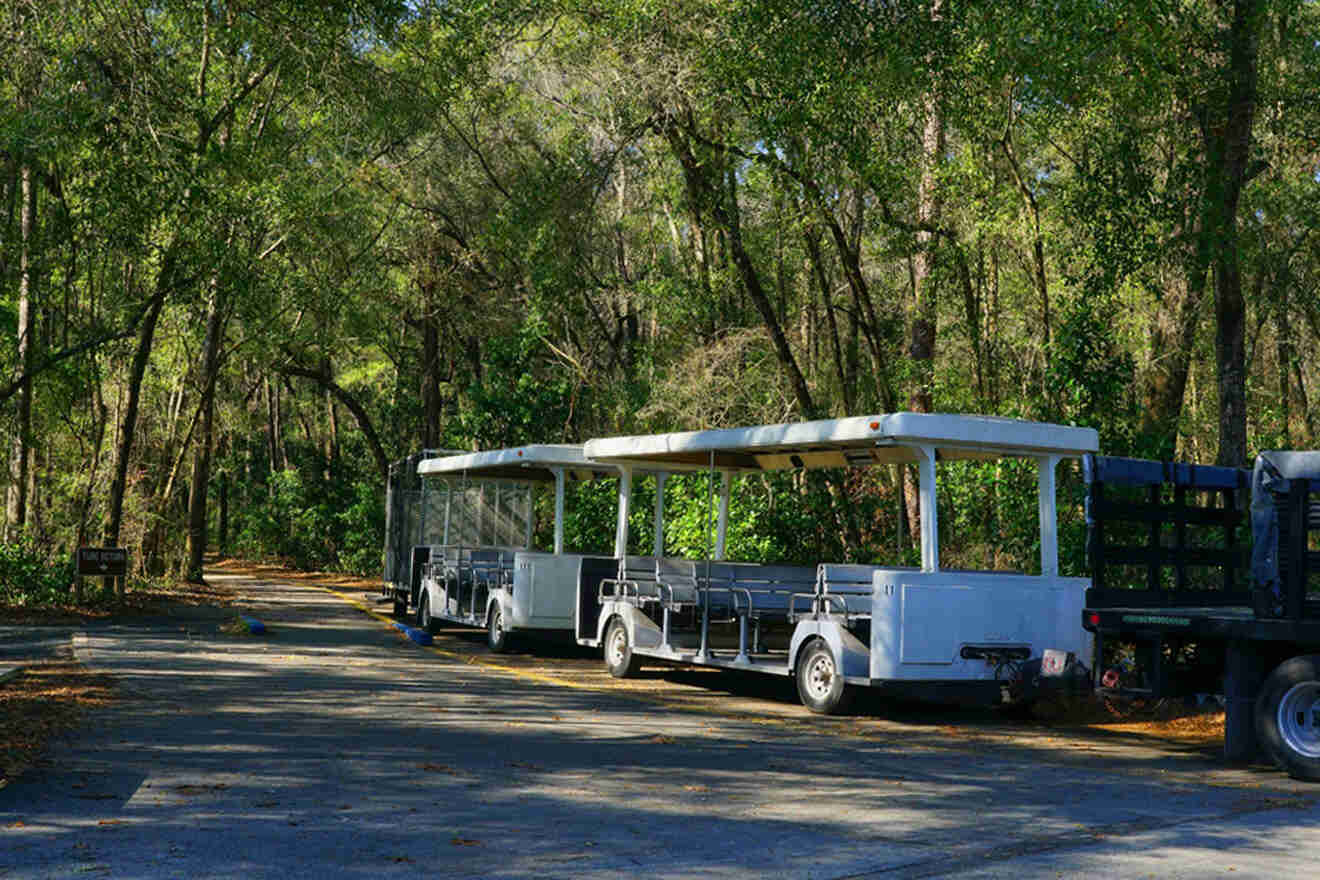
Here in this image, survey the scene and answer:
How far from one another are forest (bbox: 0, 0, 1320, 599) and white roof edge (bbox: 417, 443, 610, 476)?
88.2 inches

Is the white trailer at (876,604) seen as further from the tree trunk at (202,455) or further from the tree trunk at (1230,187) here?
the tree trunk at (202,455)

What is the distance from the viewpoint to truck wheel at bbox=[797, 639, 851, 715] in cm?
1329

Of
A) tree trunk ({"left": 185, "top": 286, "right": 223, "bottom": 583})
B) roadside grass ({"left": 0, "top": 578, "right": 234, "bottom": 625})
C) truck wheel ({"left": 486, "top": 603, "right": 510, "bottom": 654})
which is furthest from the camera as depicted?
tree trunk ({"left": 185, "top": 286, "right": 223, "bottom": 583})

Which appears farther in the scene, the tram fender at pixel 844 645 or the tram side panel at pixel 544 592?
the tram side panel at pixel 544 592

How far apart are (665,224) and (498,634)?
15.4m

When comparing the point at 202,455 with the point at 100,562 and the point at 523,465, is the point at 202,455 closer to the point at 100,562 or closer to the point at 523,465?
the point at 100,562

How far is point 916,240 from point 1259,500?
12.0 meters

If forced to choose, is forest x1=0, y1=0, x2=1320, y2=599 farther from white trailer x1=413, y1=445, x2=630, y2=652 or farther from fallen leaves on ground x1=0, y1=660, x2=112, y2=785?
fallen leaves on ground x1=0, y1=660, x2=112, y2=785

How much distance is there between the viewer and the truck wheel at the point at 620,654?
16.5m

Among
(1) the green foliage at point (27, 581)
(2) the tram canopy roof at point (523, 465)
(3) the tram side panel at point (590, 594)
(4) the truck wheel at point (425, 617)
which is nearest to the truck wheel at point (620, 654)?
(3) the tram side panel at point (590, 594)

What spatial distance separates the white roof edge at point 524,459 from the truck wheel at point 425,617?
206 cm

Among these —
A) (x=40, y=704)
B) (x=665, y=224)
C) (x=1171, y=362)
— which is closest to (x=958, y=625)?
Answer: (x=40, y=704)

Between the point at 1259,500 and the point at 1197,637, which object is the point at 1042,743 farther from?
the point at 1259,500

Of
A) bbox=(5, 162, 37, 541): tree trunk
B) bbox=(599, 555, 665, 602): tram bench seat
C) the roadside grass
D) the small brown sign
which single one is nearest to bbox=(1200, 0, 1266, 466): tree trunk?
bbox=(599, 555, 665, 602): tram bench seat
